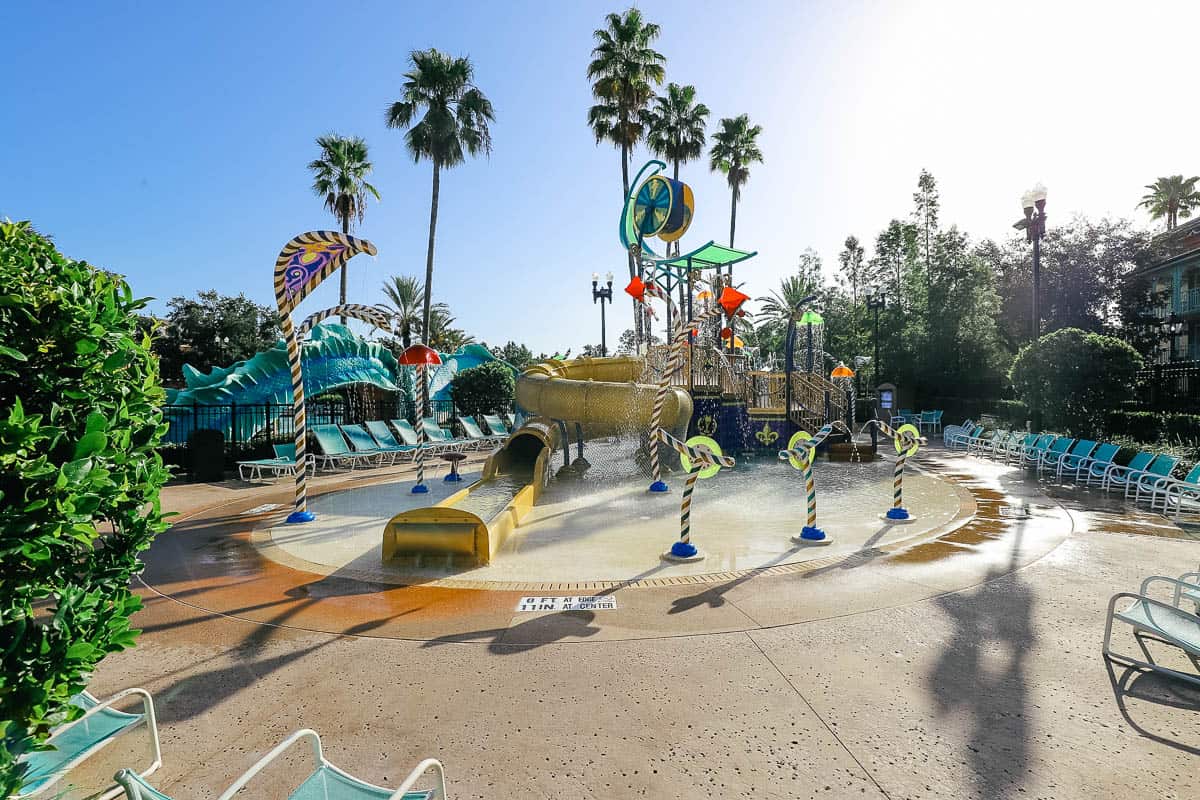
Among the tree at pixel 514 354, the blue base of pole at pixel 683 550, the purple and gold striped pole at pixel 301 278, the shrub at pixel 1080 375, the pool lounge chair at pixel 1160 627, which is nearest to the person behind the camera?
the pool lounge chair at pixel 1160 627

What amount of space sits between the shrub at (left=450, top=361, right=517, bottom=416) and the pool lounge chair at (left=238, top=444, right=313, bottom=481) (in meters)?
9.85

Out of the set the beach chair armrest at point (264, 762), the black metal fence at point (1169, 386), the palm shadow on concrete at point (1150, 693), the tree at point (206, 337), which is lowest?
the palm shadow on concrete at point (1150, 693)

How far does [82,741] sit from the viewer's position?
9.27 feet

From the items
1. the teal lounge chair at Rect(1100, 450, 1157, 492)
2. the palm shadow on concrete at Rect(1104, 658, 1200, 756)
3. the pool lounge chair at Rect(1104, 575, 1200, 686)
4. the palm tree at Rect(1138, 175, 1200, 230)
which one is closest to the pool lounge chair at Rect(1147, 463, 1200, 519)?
the teal lounge chair at Rect(1100, 450, 1157, 492)

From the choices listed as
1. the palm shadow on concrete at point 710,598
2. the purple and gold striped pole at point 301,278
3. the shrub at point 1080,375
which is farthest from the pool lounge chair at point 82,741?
the shrub at point 1080,375

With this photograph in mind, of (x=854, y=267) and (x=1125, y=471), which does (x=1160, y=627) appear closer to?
(x=1125, y=471)

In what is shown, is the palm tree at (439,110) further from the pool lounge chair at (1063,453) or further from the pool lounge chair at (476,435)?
the pool lounge chair at (1063,453)

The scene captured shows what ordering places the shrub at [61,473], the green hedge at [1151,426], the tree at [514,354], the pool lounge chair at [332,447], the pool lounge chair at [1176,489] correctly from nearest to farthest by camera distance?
the shrub at [61,473] < the pool lounge chair at [1176,489] < the green hedge at [1151,426] < the pool lounge chair at [332,447] < the tree at [514,354]

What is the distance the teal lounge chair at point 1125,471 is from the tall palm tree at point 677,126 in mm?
25902

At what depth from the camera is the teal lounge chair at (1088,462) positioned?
480 inches

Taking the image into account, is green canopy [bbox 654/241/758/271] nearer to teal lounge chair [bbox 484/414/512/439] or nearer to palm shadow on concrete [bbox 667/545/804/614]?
teal lounge chair [bbox 484/414/512/439]

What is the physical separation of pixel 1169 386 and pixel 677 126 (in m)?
23.9

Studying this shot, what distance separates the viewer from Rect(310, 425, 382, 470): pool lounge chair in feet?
50.0

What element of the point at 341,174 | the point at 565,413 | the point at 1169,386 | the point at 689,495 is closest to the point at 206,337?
the point at 341,174
